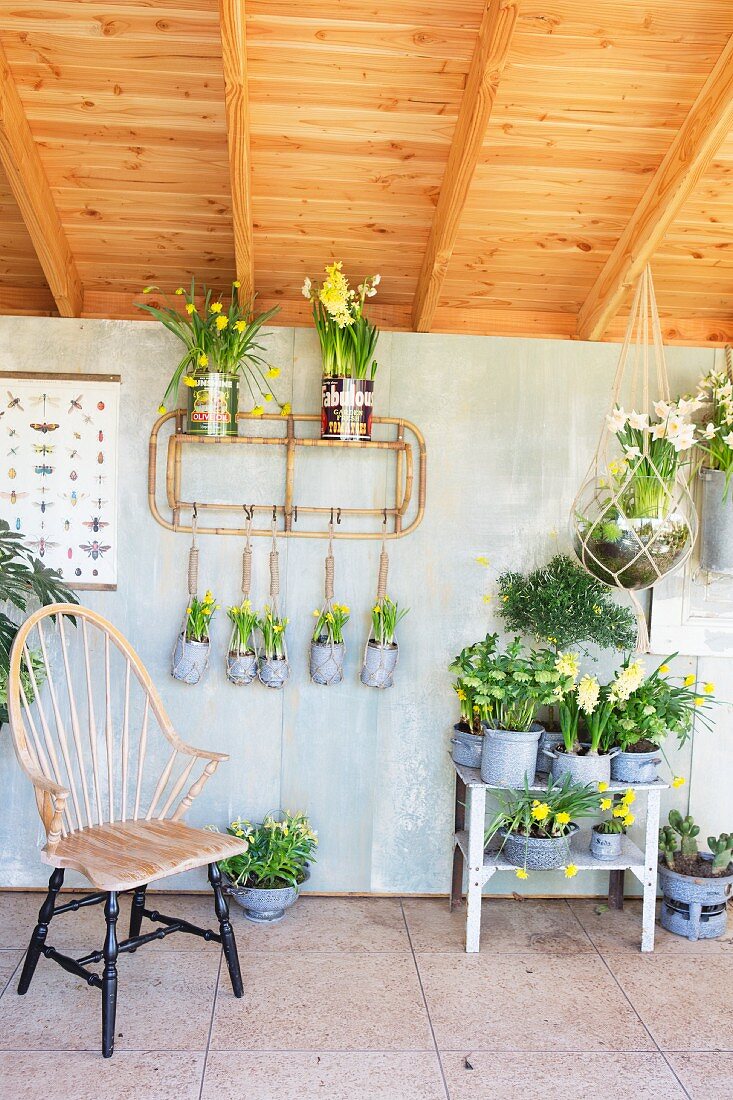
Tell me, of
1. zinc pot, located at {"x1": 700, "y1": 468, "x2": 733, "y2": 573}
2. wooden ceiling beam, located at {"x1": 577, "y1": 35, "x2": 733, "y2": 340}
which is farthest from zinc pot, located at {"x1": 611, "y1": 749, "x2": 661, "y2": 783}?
wooden ceiling beam, located at {"x1": 577, "y1": 35, "x2": 733, "y2": 340}

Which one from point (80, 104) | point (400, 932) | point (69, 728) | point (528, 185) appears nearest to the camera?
point (80, 104)

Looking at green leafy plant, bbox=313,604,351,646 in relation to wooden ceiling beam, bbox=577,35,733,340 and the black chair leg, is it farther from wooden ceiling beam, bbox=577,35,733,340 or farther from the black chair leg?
wooden ceiling beam, bbox=577,35,733,340

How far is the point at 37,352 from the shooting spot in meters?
3.48

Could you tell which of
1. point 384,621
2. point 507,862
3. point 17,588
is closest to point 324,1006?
point 507,862

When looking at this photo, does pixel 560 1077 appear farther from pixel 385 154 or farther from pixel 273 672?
pixel 385 154

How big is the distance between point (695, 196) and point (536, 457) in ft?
3.35

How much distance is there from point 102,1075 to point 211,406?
1975 millimetres

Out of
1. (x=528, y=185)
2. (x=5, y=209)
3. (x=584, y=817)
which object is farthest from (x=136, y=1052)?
(x=528, y=185)

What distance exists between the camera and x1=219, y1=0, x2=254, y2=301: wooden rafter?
2.29 metres

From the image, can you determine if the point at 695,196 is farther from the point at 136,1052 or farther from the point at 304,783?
the point at 136,1052

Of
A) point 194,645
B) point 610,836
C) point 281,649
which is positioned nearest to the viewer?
point 610,836

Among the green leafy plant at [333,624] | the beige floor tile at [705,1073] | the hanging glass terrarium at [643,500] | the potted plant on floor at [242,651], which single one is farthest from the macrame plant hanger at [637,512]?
the beige floor tile at [705,1073]

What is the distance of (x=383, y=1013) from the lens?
274cm

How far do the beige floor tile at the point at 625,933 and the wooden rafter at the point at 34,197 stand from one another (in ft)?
9.38
